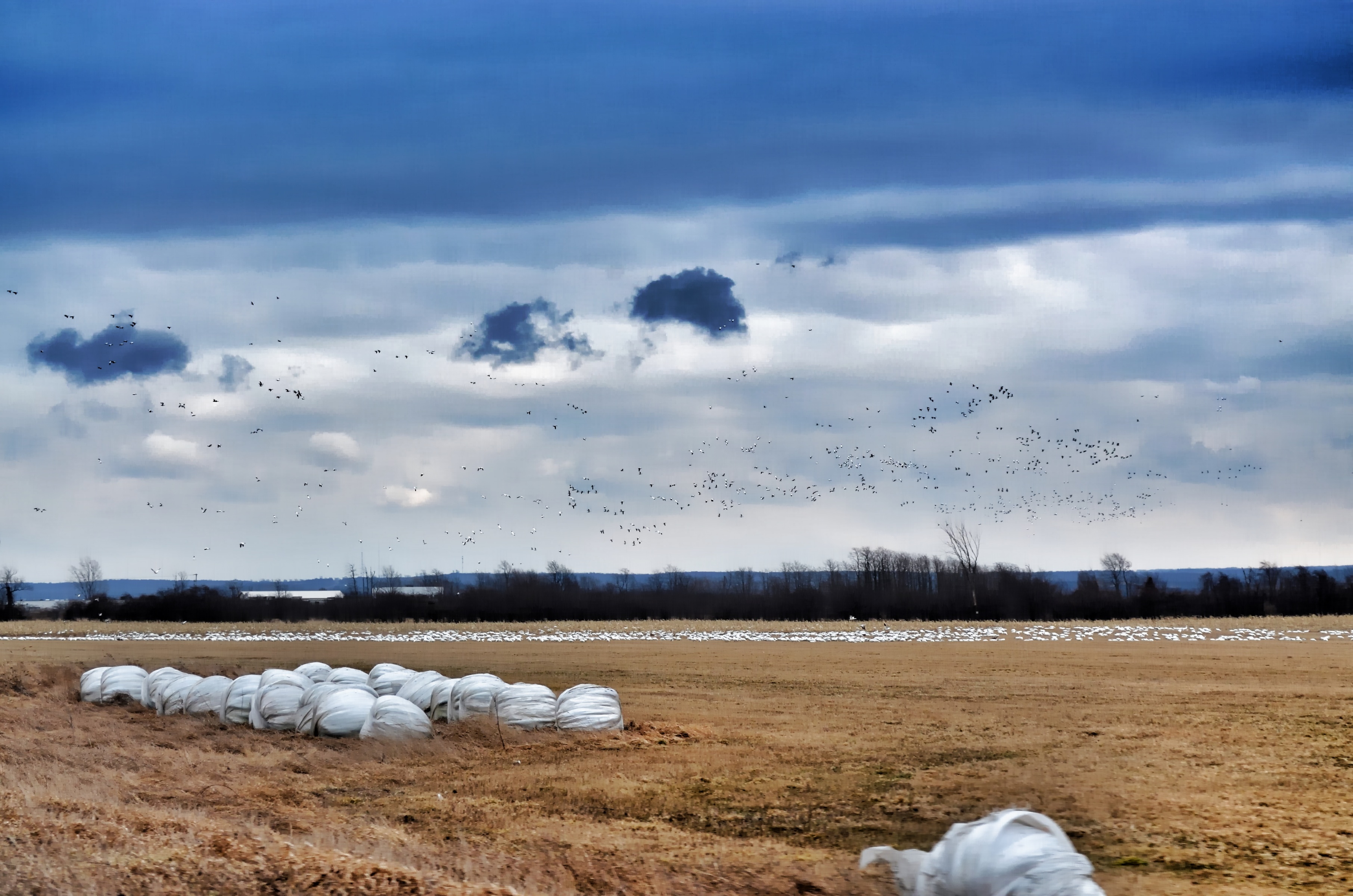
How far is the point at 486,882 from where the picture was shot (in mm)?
8492

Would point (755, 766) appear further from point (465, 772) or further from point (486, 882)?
point (486, 882)

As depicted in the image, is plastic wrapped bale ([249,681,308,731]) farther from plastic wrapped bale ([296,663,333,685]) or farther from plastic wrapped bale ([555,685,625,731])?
plastic wrapped bale ([555,685,625,731])

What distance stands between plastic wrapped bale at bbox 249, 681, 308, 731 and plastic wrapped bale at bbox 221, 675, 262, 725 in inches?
22.0

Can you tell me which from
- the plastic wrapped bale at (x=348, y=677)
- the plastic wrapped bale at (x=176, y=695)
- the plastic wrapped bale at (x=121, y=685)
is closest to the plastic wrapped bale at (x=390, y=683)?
the plastic wrapped bale at (x=348, y=677)

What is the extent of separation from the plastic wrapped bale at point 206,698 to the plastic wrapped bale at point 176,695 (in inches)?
4.9

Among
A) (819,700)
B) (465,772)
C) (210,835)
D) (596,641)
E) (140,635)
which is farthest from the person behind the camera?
(140,635)

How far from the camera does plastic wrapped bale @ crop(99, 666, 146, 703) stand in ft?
77.0

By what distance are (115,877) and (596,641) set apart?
4436cm

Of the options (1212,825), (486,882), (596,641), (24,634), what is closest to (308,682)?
(486,882)

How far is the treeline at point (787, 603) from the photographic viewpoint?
73.7 meters

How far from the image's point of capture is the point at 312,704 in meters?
18.7

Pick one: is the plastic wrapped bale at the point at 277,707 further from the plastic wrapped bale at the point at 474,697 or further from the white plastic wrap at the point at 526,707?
the white plastic wrap at the point at 526,707

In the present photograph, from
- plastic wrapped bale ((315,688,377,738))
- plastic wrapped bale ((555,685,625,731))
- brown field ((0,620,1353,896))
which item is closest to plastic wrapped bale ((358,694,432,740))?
plastic wrapped bale ((315,688,377,738))

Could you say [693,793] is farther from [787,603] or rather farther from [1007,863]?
[787,603]
